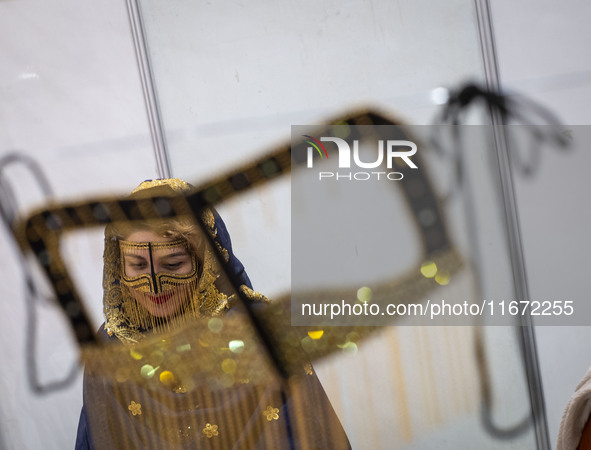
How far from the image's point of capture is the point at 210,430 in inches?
49.4

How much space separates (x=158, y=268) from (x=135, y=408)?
34cm

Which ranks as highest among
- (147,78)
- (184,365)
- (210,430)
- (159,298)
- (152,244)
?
(147,78)

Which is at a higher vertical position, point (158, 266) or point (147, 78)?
point (147, 78)

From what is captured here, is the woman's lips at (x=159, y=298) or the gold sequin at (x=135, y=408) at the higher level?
the woman's lips at (x=159, y=298)

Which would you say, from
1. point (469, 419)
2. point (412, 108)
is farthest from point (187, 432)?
point (412, 108)

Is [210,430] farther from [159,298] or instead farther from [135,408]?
[159,298]

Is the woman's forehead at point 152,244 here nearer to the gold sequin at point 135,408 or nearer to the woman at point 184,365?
the woman at point 184,365

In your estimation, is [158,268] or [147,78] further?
[147,78]

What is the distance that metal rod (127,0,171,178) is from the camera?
1415mm

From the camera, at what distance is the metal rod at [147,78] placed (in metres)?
1.42

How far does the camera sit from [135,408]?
4.24 ft

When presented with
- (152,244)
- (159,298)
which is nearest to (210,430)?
(159,298)

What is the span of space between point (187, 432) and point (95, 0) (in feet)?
3.68

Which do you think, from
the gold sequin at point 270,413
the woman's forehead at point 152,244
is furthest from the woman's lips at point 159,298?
the gold sequin at point 270,413
